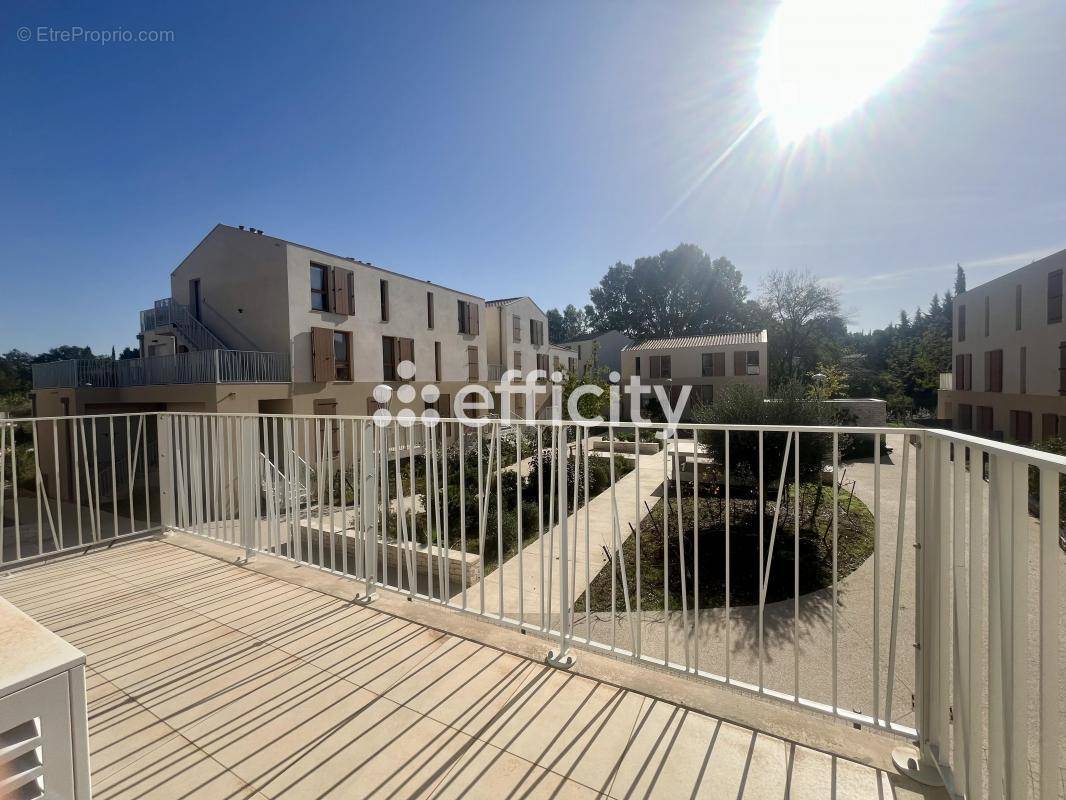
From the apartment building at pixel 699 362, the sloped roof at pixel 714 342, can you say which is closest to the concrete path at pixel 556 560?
the apartment building at pixel 699 362

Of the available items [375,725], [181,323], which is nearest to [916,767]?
[375,725]

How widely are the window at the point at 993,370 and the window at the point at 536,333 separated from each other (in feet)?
61.9

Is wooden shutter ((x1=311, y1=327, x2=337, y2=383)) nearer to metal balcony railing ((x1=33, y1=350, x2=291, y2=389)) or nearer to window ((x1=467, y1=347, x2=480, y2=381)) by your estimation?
metal balcony railing ((x1=33, y1=350, x2=291, y2=389))

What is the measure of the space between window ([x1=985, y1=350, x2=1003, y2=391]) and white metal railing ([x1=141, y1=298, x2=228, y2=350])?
25.3 metres

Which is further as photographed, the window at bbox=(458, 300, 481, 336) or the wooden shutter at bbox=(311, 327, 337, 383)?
the window at bbox=(458, 300, 481, 336)

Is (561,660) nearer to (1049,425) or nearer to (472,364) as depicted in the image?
(472,364)

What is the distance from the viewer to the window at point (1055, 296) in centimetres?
1369

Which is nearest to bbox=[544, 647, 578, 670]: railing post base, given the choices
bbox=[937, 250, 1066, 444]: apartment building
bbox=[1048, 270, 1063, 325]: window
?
bbox=[937, 250, 1066, 444]: apartment building

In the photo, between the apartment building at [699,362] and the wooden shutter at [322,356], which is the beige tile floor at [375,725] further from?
the apartment building at [699,362]

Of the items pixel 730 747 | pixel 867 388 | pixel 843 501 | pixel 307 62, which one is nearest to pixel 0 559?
pixel 730 747

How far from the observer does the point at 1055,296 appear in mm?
13953

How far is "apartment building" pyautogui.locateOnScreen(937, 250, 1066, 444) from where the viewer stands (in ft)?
45.7

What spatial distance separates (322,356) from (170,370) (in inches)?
141

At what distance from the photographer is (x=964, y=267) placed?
42.8 meters
